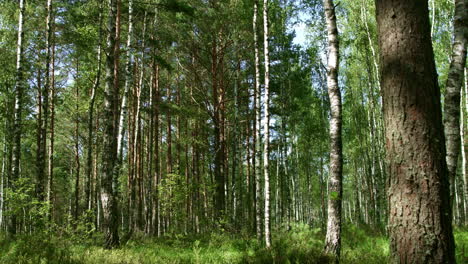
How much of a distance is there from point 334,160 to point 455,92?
2416 mm

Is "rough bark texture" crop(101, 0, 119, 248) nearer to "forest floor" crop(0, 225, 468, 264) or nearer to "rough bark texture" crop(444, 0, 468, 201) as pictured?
"forest floor" crop(0, 225, 468, 264)

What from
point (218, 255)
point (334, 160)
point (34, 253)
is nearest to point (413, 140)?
point (334, 160)

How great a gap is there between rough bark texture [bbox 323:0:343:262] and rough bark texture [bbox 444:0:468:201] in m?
1.96

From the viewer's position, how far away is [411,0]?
2.69 meters

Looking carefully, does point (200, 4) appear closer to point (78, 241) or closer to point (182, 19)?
point (182, 19)

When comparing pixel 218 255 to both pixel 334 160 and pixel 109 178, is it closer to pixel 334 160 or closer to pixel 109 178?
pixel 334 160

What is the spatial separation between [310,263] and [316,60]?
16.1 metres

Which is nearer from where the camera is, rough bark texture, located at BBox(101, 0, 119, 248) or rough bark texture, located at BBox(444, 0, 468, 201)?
rough bark texture, located at BBox(444, 0, 468, 201)

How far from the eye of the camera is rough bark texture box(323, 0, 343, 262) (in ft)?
18.5

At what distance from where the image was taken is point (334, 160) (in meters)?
6.10

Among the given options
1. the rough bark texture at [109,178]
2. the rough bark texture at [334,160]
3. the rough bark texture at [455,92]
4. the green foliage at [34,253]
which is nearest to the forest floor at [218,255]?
the green foliage at [34,253]

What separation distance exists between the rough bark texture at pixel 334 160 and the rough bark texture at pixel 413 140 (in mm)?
3006

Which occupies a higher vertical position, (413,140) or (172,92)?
(172,92)

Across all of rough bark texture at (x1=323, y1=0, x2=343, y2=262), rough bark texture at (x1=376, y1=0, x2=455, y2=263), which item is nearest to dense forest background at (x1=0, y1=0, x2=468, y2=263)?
rough bark texture at (x1=323, y1=0, x2=343, y2=262)
